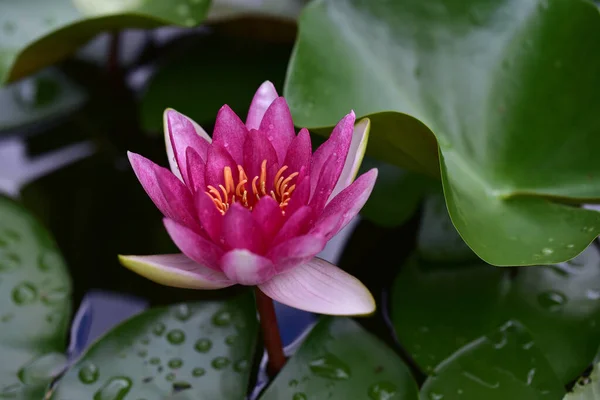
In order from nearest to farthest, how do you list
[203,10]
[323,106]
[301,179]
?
1. [301,179]
2. [323,106]
3. [203,10]

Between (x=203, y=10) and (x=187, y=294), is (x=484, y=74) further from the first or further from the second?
(x=187, y=294)

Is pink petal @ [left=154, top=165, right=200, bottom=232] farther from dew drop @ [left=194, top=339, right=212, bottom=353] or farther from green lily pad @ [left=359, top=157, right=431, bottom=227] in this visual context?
green lily pad @ [left=359, top=157, right=431, bottom=227]

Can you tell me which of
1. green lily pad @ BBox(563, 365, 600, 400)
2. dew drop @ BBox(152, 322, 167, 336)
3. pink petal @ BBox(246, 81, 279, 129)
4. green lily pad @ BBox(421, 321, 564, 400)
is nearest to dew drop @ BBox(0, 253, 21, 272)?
dew drop @ BBox(152, 322, 167, 336)

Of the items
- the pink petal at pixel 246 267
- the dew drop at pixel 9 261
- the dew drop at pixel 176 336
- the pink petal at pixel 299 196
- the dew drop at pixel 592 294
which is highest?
the pink petal at pixel 299 196

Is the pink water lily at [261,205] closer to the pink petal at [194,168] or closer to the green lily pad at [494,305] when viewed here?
the pink petal at [194,168]

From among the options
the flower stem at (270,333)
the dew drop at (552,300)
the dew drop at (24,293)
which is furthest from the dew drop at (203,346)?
the dew drop at (552,300)

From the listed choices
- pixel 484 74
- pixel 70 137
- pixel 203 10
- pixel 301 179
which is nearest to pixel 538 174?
pixel 484 74
